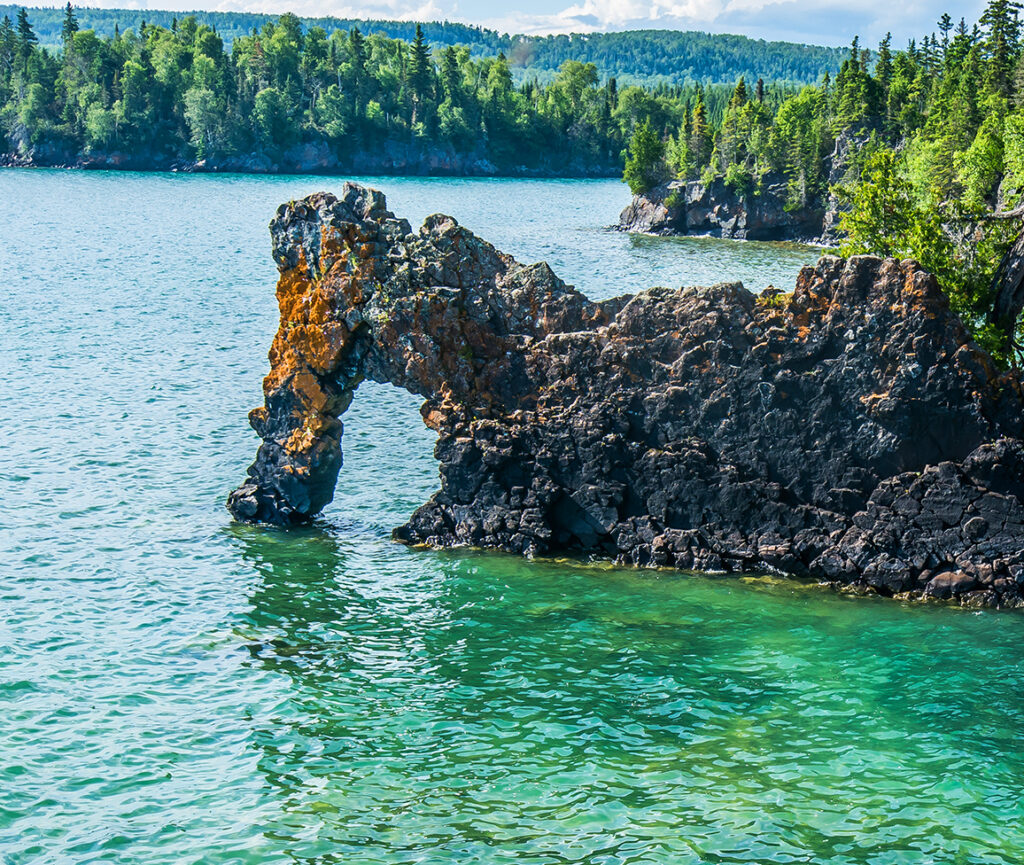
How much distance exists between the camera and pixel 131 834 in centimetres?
1658

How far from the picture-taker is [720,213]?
128 m

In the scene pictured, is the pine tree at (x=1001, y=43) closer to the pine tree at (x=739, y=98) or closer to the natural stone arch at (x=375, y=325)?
the pine tree at (x=739, y=98)

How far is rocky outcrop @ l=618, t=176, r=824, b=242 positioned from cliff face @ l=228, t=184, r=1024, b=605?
98.3 metres

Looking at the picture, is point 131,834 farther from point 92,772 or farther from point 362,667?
point 362,667

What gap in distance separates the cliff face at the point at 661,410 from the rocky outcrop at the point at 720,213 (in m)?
98.3

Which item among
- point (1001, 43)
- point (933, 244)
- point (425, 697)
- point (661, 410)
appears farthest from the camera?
point (1001, 43)

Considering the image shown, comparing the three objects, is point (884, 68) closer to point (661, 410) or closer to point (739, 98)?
point (739, 98)

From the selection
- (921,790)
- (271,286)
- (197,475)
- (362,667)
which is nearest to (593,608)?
(362,667)

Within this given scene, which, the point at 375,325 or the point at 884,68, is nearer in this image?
the point at 375,325

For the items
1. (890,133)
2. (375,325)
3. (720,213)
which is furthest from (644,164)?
(375,325)

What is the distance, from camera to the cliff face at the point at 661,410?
83.7ft

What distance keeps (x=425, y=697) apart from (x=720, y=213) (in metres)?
114

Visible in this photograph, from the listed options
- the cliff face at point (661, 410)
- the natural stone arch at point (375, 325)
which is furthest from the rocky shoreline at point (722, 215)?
the cliff face at point (661, 410)

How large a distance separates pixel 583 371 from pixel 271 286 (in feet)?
159
